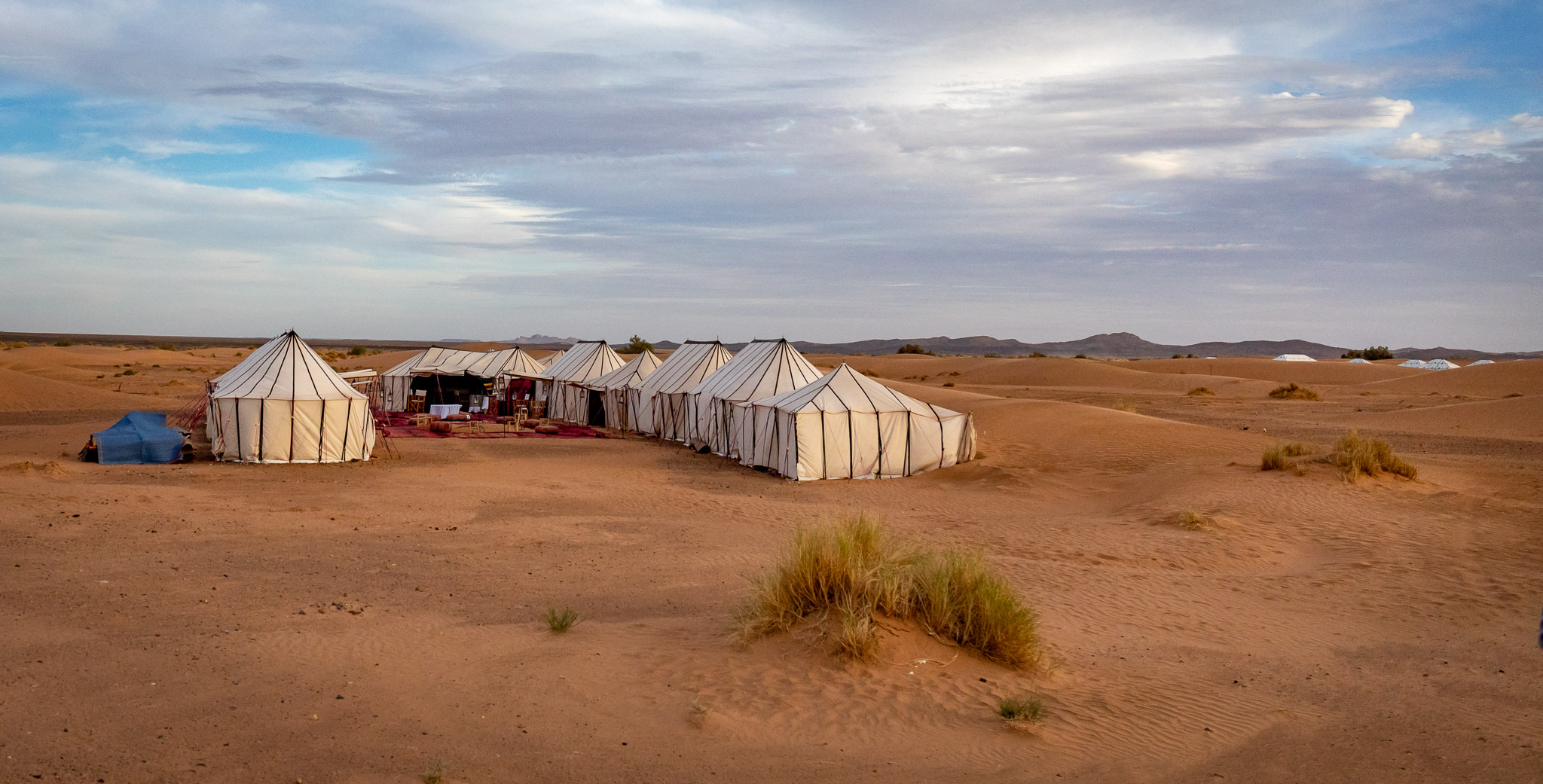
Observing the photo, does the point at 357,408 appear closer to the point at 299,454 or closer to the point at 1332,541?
the point at 299,454

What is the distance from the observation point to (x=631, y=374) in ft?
107

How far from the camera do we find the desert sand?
20.5ft

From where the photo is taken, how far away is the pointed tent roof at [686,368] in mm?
29328

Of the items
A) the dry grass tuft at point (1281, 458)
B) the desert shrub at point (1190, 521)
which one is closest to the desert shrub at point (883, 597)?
the desert shrub at point (1190, 521)

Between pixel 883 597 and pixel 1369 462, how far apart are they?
1399 cm

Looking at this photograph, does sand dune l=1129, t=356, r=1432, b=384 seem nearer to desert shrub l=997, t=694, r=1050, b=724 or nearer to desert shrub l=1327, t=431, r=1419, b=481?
desert shrub l=1327, t=431, r=1419, b=481

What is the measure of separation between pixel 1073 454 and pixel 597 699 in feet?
58.2

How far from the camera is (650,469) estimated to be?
72.5 ft

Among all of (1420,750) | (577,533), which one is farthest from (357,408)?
(1420,750)

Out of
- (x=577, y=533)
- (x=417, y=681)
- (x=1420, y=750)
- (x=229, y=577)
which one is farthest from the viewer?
(x=577, y=533)

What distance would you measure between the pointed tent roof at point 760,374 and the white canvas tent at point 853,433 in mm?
2429

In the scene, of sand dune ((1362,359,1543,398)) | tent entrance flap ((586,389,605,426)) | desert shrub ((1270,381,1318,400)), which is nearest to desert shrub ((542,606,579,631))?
tent entrance flap ((586,389,605,426))

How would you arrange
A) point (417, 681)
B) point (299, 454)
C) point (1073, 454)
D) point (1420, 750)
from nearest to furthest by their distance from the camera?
point (1420, 750)
point (417, 681)
point (299, 454)
point (1073, 454)

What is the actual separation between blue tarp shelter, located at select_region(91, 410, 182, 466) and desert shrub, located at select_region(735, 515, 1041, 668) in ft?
55.1
